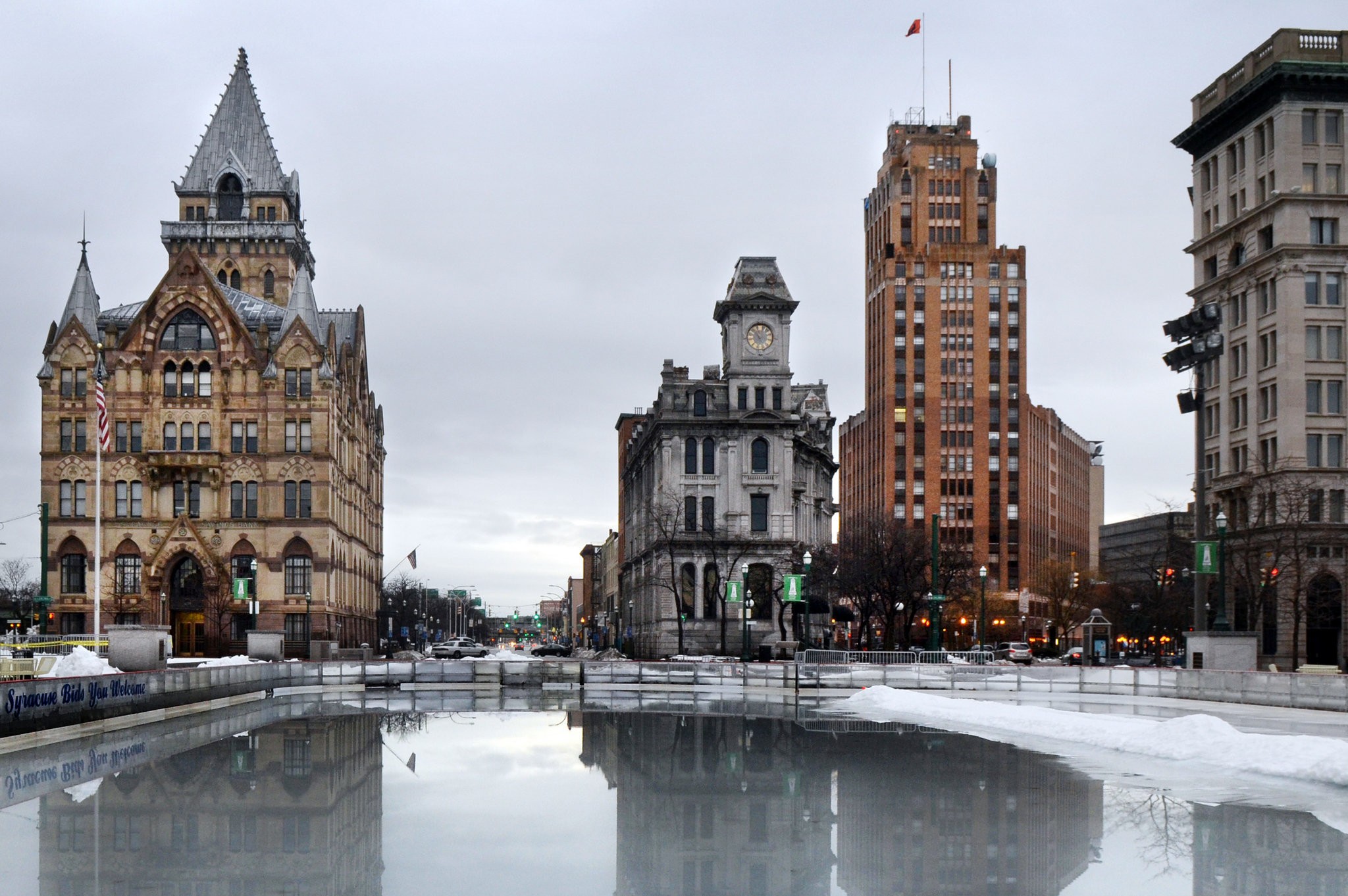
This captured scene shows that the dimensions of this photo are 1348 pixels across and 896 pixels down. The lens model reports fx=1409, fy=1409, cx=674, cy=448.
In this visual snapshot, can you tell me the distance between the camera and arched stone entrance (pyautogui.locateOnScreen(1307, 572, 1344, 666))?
75.4 meters

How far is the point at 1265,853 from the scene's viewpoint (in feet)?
45.8

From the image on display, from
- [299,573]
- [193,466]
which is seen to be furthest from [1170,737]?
[193,466]

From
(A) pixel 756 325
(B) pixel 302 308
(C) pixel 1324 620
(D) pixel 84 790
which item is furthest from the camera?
(A) pixel 756 325

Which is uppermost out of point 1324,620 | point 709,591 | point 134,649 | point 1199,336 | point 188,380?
point 188,380

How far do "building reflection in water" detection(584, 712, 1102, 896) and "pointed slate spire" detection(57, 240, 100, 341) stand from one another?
70866 mm

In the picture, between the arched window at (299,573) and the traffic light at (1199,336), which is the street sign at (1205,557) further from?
the arched window at (299,573)

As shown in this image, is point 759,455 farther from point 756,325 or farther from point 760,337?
point 756,325

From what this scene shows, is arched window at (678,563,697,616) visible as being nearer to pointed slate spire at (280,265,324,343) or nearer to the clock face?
the clock face

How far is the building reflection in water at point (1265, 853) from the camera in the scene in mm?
12289

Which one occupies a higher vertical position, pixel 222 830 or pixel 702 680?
pixel 222 830

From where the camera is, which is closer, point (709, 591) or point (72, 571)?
point (72, 571)

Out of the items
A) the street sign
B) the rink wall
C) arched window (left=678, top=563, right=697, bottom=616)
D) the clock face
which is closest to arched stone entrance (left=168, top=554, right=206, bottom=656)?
arched window (left=678, top=563, right=697, bottom=616)

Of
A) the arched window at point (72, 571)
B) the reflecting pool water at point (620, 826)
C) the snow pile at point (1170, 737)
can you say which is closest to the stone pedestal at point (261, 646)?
the arched window at point (72, 571)

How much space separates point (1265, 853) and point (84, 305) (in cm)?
8651
